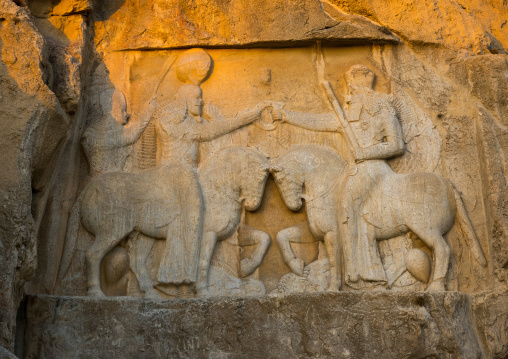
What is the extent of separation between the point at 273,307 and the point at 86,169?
83.0 inches

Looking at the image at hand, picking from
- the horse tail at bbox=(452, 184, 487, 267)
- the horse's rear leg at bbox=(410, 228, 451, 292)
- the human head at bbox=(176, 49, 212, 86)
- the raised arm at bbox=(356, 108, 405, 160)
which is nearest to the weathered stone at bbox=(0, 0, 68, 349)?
the human head at bbox=(176, 49, 212, 86)

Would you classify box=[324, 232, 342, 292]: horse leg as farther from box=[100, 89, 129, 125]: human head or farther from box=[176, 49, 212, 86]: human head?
box=[100, 89, 129, 125]: human head

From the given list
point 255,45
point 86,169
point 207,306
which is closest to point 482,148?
point 255,45

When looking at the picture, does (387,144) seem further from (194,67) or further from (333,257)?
(194,67)

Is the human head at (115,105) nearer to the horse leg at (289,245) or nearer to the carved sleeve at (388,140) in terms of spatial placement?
the horse leg at (289,245)

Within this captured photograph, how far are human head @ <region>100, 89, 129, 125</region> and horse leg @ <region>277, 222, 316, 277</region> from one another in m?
1.70

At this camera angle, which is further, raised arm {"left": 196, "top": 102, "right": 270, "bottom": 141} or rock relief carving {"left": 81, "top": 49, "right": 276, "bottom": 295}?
raised arm {"left": 196, "top": 102, "right": 270, "bottom": 141}

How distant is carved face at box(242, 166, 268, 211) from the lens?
6.89 m

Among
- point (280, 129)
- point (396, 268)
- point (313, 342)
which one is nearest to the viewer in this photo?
point (313, 342)

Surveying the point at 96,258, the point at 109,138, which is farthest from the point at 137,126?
the point at 96,258

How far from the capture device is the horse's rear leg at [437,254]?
259 inches

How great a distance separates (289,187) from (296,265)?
2.19 feet

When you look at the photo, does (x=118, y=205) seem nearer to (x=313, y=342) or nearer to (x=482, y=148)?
(x=313, y=342)

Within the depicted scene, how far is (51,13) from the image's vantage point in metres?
7.00
